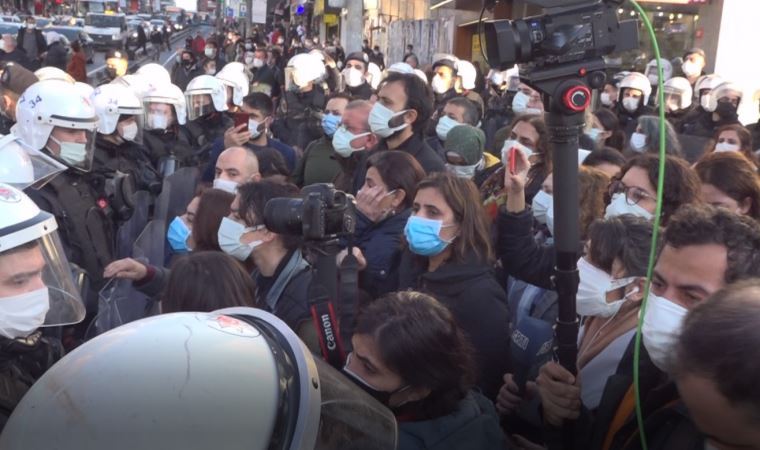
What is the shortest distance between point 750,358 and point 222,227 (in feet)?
8.27

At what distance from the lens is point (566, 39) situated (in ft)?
6.72

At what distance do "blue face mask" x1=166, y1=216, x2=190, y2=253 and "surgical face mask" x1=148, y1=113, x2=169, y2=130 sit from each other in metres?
2.64

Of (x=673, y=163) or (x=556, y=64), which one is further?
(x=673, y=163)

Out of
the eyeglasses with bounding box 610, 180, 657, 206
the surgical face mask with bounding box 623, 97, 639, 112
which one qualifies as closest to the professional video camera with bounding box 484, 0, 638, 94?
the eyeglasses with bounding box 610, 180, 657, 206

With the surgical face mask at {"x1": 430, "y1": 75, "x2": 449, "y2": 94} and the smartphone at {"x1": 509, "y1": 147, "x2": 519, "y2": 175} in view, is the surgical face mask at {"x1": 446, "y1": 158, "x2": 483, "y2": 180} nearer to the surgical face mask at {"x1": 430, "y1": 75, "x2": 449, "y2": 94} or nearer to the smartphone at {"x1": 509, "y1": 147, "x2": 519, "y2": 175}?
the smartphone at {"x1": 509, "y1": 147, "x2": 519, "y2": 175}

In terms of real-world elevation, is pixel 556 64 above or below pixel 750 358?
above

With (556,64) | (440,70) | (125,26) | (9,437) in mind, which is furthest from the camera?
(125,26)

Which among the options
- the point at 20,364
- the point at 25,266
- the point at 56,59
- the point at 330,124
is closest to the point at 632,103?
the point at 330,124

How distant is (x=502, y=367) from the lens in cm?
303

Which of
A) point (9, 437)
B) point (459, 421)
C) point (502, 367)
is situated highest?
point (9, 437)

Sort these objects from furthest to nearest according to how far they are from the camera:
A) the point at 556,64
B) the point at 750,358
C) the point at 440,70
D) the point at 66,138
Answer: the point at 440,70 < the point at 66,138 < the point at 556,64 < the point at 750,358

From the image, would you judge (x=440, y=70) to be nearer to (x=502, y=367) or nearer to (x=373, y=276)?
(x=373, y=276)

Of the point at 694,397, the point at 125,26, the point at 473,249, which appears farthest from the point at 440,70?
the point at 125,26

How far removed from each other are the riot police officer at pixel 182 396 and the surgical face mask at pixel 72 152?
3.20 metres
